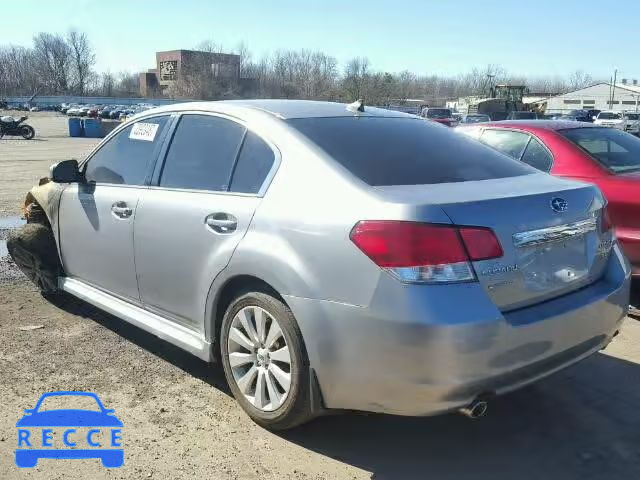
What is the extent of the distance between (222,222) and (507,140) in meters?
3.80

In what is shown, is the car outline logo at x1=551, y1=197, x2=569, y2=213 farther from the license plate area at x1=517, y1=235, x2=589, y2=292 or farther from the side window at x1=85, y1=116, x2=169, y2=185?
the side window at x1=85, y1=116, x2=169, y2=185

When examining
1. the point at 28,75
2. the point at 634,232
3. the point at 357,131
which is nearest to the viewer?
the point at 357,131

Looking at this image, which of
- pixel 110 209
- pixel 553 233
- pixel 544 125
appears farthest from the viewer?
pixel 544 125

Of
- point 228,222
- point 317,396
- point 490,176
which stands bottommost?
point 317,396

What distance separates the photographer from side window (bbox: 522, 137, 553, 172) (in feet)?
18.3

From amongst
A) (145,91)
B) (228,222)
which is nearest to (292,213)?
(228,222)

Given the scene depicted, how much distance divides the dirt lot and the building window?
4871 inches

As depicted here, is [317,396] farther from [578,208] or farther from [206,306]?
[578,208]

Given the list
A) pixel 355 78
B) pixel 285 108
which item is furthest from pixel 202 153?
pixel 355 78

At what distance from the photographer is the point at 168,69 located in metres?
124

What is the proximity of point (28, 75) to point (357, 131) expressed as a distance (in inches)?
5610

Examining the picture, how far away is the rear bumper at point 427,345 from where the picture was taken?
2477mm

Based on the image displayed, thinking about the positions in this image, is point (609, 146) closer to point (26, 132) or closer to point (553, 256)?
point (553, 256)

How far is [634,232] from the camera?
4859mm
